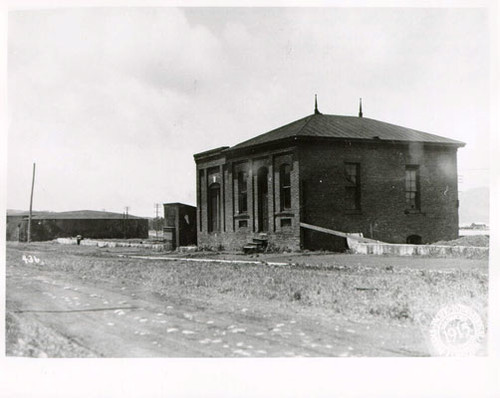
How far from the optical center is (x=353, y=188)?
21.1m

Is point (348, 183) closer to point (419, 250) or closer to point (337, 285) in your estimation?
point (419, 250)

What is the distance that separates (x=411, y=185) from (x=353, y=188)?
2.66 meters

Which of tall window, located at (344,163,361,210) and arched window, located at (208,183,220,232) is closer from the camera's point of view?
tall window, located at (344,163,361,210)

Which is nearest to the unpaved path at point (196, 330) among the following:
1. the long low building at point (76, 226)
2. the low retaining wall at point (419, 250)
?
the low retaining wall at point (419, 250)

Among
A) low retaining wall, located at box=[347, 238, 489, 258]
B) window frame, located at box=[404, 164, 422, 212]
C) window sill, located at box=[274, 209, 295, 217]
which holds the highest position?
window frame, located at box=[404, 164, 422, 212]

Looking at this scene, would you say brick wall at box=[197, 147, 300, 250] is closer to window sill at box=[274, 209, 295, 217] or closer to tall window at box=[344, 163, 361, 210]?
window sill at box=[274, 209, 295, 217]

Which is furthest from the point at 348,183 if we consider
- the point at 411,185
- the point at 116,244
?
the point at 116,244

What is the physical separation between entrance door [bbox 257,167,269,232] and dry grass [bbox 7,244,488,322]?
8196 millimetres

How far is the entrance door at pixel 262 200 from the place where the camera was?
22.7 meters

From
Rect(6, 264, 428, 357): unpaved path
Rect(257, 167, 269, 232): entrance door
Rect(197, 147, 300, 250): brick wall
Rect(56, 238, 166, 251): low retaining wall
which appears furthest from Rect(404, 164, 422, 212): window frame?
Rect(6, 264, 428, 357): unpaved path

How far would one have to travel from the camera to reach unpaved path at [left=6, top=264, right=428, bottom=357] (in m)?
6.48

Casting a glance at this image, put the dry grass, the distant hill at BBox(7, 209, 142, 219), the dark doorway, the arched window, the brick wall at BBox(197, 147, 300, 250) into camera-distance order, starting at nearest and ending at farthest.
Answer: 1. the dry grass
2. the brick wall at BBox(197, 147, 300, 250)
3. the dark doorway
4. the arched window
5. the distant hill at BBox(7, 209, 142, 219)
